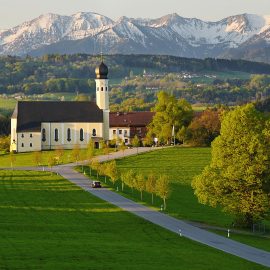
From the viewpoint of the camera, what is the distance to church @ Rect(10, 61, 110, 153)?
465 ft

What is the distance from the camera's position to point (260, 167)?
198 feet

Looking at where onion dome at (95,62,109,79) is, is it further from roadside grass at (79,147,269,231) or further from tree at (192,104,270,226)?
tree at (192,104,270,226)

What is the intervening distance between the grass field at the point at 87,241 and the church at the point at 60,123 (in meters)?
66.7

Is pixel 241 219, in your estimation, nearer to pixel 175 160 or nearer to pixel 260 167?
pixel 260 167

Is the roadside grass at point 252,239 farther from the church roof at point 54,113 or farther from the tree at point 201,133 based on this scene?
the church roof at point 54,113

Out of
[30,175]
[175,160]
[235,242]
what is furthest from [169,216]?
[175,160]

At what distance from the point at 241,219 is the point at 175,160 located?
185 feet

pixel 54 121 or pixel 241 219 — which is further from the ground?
pixel 54 121

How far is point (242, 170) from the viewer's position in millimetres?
60625

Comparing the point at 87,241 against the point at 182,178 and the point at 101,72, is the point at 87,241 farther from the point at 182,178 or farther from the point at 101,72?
the point at 101,72

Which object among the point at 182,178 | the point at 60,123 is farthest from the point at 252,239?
the point at 60,123

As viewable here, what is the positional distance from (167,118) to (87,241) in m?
94.2

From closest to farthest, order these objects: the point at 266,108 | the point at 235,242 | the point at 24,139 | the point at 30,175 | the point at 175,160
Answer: the point at 235,242
the point at 30,175
the point at 175,160
the point at 24,139
the point at 266,108

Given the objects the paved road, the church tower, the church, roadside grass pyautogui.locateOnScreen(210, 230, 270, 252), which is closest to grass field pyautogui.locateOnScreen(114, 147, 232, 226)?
the paved road
